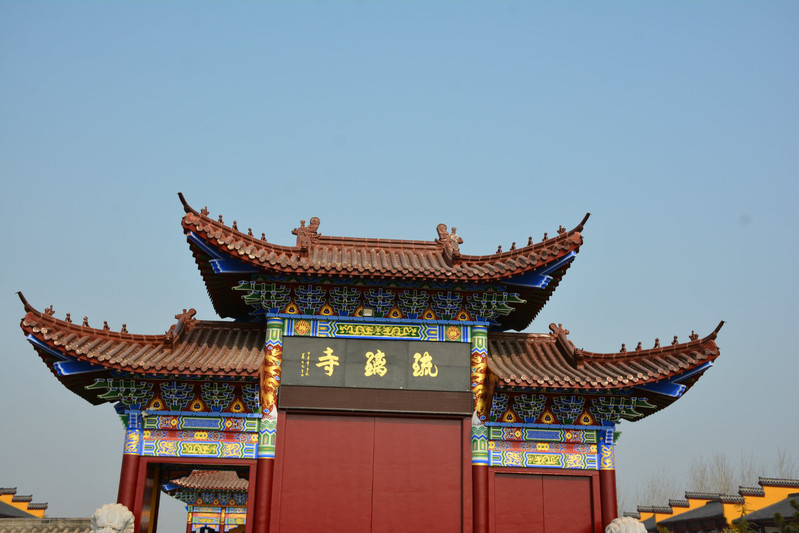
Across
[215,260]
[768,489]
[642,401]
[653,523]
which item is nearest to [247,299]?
[215,260]

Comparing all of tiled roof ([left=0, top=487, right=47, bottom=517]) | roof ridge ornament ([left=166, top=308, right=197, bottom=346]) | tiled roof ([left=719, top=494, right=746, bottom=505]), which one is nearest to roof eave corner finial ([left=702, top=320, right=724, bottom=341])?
roof ridge ornament ([left=166, top=308, right=197, bottom=346])

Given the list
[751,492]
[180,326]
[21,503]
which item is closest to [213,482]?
[21,503]

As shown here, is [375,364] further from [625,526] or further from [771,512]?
[771,512]

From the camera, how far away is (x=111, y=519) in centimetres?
1168

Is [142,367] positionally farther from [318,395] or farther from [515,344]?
[515,344]

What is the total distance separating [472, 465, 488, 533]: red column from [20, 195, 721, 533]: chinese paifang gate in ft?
0.08

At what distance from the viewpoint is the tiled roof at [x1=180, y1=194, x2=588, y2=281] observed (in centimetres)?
1298

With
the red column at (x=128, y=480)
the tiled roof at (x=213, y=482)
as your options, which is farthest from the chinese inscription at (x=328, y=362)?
the tiled roof at (x=213, y=482)

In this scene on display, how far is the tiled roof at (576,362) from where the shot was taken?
42.0ft

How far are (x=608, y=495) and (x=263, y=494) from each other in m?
Result: 5.94

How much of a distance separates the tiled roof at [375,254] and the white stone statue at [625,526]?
4353 millimetres

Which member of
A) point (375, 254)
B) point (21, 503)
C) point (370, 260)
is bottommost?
point (21, 503)

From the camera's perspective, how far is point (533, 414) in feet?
44.2

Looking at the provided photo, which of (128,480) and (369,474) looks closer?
(128,480)
